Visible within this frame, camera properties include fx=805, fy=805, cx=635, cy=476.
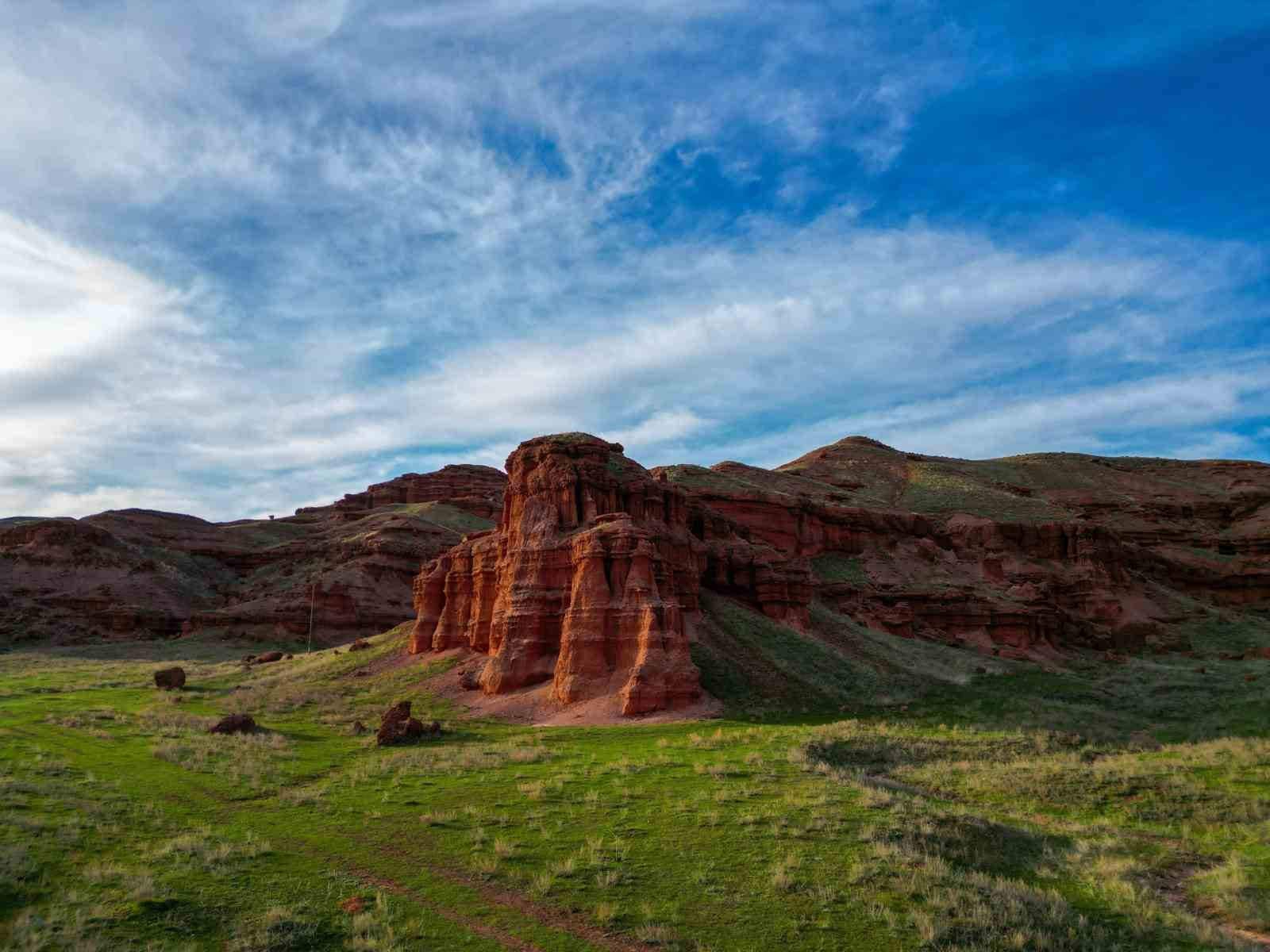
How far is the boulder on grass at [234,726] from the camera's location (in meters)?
26.9

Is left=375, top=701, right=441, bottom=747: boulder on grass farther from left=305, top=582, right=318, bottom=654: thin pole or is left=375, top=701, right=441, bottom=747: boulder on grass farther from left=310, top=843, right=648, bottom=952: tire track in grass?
left=305, top=582, right=318, bottom=654: thin pole

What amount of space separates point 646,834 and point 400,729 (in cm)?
1403

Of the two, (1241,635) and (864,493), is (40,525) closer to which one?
(864,493)

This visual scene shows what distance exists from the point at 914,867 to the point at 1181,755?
15217 millimetres

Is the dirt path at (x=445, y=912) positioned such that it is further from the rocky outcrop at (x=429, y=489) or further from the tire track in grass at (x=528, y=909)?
the rocky outcrop at (x=429, y=489)

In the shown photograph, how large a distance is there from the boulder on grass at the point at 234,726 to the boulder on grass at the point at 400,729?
427 cm

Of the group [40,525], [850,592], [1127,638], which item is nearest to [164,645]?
[40,525]

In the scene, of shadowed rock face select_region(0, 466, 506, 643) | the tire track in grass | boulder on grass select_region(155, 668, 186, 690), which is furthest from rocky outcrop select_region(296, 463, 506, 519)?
the tire track in grass

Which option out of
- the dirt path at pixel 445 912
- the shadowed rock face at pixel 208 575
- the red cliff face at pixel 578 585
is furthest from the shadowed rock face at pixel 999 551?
the dirt path at pixel 445 912

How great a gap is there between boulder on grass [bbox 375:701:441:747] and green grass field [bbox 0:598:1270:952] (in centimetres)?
70

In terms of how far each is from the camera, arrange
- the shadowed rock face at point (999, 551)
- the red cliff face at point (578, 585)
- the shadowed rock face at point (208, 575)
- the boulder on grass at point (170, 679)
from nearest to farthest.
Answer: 1. the red cliff face at point (578, 585)
2. the boulder on grass at point (170, 679)
3. the shadowed rock face at point (999, 551)
4. the shadowed rock face at point (208, 575)

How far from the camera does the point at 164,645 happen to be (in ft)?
227

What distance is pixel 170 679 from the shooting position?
4238 centimetres

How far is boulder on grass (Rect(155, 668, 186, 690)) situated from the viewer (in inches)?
1659
